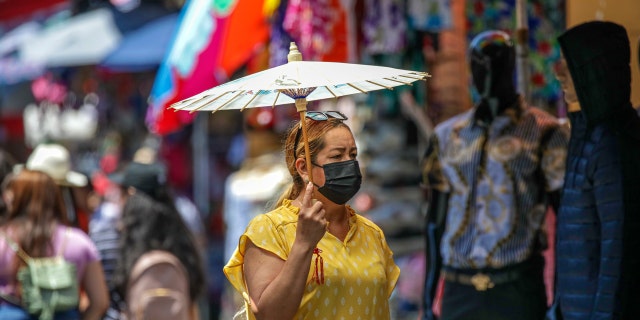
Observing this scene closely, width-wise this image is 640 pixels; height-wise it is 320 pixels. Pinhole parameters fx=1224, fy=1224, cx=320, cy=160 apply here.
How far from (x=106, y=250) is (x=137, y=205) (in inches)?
31.6

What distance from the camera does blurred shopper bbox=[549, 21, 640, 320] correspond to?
5.10m

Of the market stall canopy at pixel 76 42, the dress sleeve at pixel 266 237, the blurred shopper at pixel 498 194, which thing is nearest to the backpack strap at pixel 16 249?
the blurred shopper at pixel 498 194

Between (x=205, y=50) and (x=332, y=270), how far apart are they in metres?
5.38

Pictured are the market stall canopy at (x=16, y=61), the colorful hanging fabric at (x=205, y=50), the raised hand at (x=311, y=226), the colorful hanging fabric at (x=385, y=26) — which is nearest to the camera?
the raised hand at (x=311, y=226)

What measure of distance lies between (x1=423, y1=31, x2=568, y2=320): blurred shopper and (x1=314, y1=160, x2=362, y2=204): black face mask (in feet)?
6.63

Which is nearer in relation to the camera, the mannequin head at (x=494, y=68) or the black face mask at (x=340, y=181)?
the black face mask at (x=340, y=181)

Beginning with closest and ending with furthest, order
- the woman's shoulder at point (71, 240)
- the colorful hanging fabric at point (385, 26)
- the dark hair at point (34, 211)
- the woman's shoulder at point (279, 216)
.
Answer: the woman's shoulder at point (279, 216)
the dark hair at point (34, 211)
the woman's shoulder at point (71, 240)
the colorful hanging fabric at point (385, 26)

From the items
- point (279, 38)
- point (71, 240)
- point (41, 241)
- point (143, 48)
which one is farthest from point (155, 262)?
point (143, 48)

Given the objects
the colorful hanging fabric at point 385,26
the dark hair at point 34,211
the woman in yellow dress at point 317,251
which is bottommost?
the dark hair at point 34,211

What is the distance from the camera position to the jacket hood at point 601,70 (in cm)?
532

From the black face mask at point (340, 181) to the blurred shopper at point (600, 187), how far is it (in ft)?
4.47

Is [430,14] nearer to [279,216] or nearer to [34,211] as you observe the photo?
[34,211]

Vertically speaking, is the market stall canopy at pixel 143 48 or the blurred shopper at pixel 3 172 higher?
the market stall canopy at pixel 143 48

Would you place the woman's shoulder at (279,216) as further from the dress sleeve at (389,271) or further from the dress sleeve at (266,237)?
the dress sleeve at (389,271)
